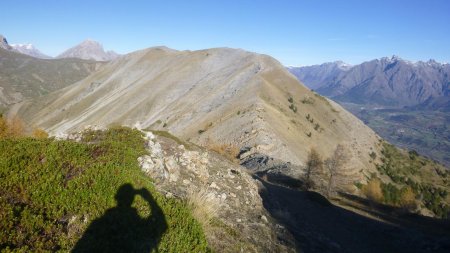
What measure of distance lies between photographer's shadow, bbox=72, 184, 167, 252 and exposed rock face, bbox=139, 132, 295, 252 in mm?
2297

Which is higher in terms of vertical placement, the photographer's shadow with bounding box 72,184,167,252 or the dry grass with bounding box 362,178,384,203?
the photographer's shadow with bounding box 72,184,167,252

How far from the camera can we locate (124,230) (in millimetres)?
9445

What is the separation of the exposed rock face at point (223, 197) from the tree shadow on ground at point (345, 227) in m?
3.19

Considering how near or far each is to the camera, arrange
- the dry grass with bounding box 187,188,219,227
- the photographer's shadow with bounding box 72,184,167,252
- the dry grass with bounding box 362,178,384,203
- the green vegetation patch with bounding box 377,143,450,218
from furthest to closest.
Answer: the green vegetation patch with bounding box 377,143,450,218
the dry grass with bounding box 362,178,384,203
the dry grass with bounding box 187,188,219,227
the photographer's shadow with bounding box 72,184,167,252

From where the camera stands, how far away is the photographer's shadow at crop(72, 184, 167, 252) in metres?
8.86

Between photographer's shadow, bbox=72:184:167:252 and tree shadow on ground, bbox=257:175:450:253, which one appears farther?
tree shadow on ground, bbox=257:175:450:253

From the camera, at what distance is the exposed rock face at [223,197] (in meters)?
12.9

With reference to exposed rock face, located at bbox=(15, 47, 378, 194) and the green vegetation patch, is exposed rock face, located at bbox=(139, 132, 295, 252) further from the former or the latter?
the green vegetation patch

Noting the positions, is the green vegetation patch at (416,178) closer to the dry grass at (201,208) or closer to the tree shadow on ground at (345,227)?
the tree shadow on ground at (345,227)

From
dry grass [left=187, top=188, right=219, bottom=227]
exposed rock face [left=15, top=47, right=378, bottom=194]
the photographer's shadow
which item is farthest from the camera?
exposed rock face [left=15, top=47, right=378, bottom=194]

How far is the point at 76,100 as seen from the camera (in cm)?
16525

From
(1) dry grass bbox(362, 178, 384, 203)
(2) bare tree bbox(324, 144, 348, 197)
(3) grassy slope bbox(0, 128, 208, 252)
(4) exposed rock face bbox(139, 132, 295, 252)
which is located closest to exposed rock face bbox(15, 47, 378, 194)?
(1) dry grass bbox(362, 178, 384, 203)

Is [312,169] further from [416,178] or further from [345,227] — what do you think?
[416,178]

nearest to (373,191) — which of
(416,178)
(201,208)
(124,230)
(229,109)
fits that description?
(229,109)
